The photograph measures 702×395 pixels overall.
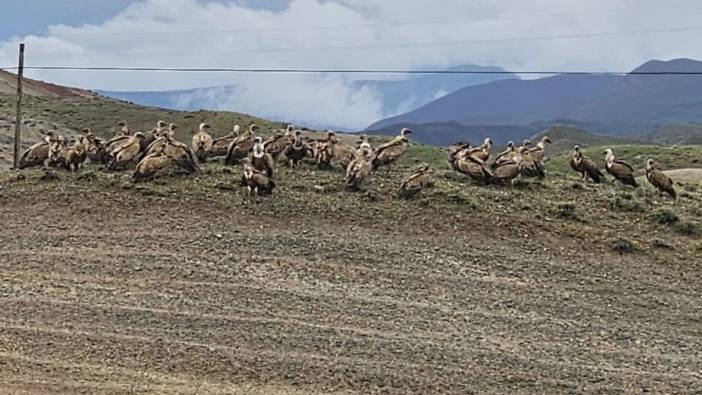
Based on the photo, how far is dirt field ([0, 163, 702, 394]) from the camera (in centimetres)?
914

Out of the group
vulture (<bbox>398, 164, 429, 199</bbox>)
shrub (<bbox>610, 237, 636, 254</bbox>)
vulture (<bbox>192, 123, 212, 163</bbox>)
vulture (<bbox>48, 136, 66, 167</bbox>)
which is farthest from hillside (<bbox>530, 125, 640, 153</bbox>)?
shrub (<bbox>610, 237, 636, 254</bbox>)

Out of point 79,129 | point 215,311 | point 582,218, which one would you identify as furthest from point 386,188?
point 79,129

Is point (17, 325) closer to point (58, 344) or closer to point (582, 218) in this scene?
point (58, 344)

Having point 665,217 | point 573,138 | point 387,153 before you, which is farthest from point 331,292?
point 573,138

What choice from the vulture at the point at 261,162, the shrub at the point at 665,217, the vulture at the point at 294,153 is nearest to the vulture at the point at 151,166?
the vulture at the point at 261,162

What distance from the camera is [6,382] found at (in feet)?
27.2

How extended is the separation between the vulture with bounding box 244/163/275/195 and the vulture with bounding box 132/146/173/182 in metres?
1.89

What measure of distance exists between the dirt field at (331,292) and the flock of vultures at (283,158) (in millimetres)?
494

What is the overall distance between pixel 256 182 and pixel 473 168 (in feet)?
15.8

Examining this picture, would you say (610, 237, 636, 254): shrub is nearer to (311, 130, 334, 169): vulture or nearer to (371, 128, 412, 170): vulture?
(371, 128, 412, 170): vulture

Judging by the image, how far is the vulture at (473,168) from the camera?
58.7ft

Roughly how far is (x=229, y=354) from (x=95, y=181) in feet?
27.8

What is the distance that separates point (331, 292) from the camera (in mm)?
11992

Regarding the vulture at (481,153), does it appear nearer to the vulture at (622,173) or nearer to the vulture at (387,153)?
the vulture at (387,153)
